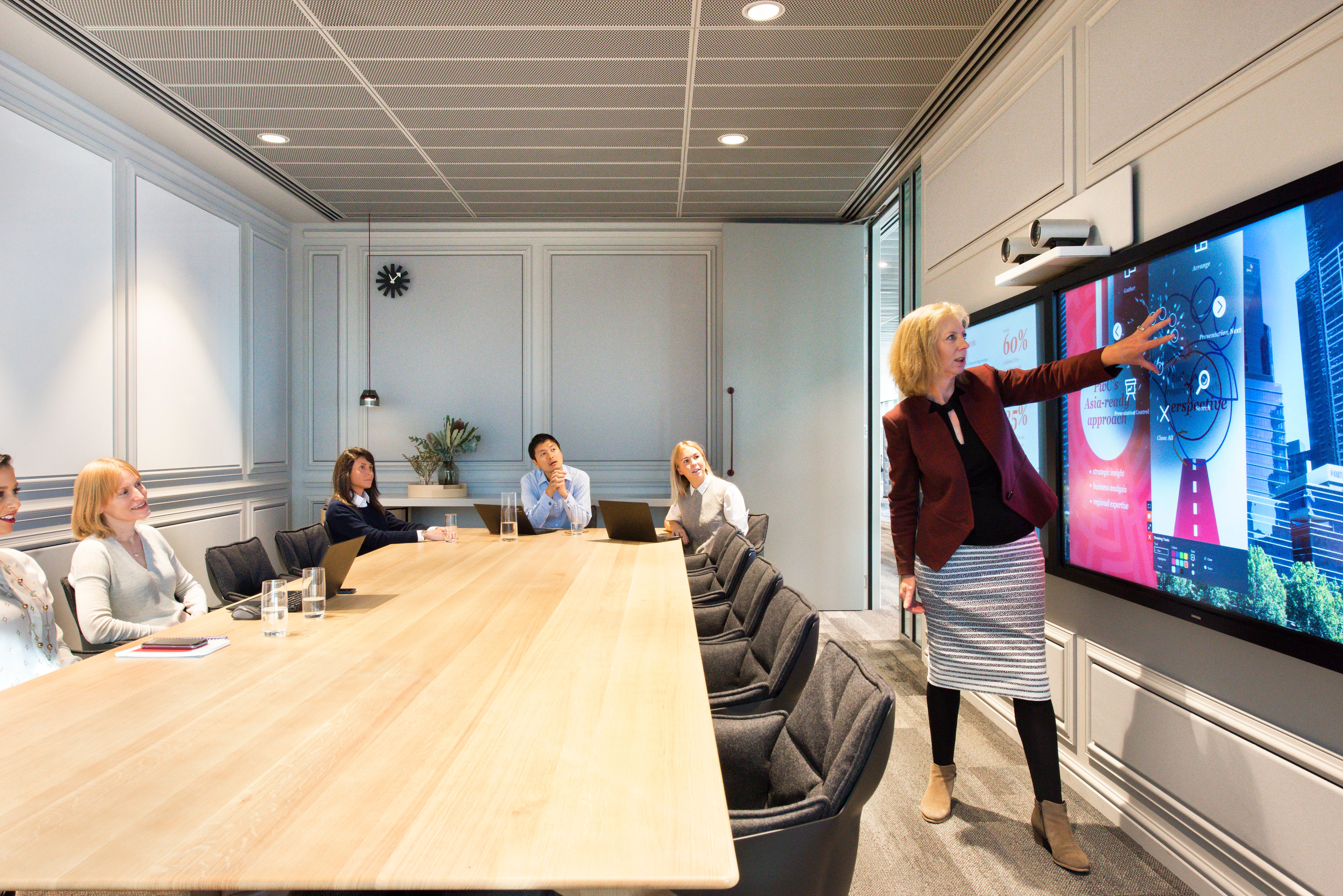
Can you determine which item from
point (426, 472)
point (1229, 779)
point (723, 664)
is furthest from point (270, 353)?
point (1229, 779)

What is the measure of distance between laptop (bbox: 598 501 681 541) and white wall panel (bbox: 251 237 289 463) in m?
3.18

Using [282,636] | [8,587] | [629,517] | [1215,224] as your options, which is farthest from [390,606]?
[1215,224]

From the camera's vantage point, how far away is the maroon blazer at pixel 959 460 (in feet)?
7.56

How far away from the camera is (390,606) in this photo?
2.27 meters

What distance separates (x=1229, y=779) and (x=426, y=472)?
521cm

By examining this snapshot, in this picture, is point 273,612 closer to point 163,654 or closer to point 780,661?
point 163,654

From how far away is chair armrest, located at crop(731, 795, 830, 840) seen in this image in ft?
3.97

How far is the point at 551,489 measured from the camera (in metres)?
4.60

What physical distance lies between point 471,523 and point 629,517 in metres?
2.83

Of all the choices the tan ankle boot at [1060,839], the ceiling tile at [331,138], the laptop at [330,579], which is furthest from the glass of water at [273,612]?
the ceiling tile at [331,138]

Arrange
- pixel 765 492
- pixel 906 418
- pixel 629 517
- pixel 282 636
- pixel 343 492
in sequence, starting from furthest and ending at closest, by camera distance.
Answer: pixel 765 492
pixel 343 492
pixel 629 517
pixel 906 418
pixel 282 636

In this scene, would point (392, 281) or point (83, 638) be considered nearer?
point (83, 638)

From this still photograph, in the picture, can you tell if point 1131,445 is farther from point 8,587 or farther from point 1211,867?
point 8,587

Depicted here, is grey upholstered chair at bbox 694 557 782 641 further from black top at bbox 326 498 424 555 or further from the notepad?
black top at bbox 326 498 424 555
